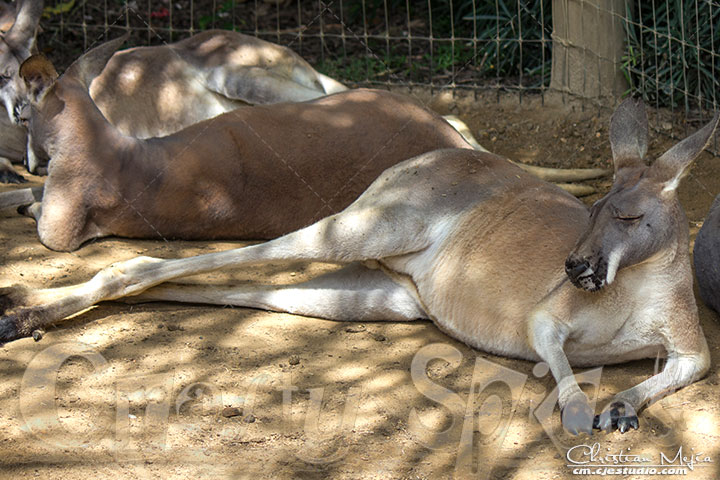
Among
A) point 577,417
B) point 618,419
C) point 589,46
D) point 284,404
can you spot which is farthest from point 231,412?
point 589,46

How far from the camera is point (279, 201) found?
4191mm

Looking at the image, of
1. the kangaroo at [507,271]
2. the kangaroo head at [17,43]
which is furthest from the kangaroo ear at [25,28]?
the kangaroo at [507,271]

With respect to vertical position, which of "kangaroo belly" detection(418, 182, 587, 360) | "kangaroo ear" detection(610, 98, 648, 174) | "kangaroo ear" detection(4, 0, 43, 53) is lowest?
"kangaroo belly" detection(418, 182, 587, 360)

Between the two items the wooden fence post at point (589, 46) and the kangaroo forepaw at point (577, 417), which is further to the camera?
the wooden fence post at point (589, 46)

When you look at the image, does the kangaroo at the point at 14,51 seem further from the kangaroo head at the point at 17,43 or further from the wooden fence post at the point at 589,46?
the wooden fence post at the point at 589,46

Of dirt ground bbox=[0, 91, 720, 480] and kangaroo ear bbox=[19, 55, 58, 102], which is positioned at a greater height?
kangaroo ear bbox=[19, 55, 58, 102]

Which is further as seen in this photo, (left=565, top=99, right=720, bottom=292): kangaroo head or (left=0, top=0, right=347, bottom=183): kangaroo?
(left=0, top=0, right=347, bottom=183): kangaroo

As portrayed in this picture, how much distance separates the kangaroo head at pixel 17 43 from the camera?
480 cm

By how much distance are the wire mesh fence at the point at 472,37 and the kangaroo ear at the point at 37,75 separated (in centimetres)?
119

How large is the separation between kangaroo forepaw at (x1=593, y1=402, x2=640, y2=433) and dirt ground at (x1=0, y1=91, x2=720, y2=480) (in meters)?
0.03

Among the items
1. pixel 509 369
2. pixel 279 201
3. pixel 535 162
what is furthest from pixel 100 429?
pixel 535 162

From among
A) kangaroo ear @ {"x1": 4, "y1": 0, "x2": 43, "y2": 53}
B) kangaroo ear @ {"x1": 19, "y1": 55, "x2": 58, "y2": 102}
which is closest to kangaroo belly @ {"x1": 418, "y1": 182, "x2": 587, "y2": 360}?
kangaroo ear @ {"x1": 19, "y1": 55, "x2": 58, "y2": 102}

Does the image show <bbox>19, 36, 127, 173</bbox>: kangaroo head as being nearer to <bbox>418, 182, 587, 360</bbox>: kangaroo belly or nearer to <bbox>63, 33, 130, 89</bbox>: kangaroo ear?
<bbox>63, 33, 130, 89</bbox>: kangaroo ear

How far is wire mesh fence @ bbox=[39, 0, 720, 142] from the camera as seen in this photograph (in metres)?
5.30
